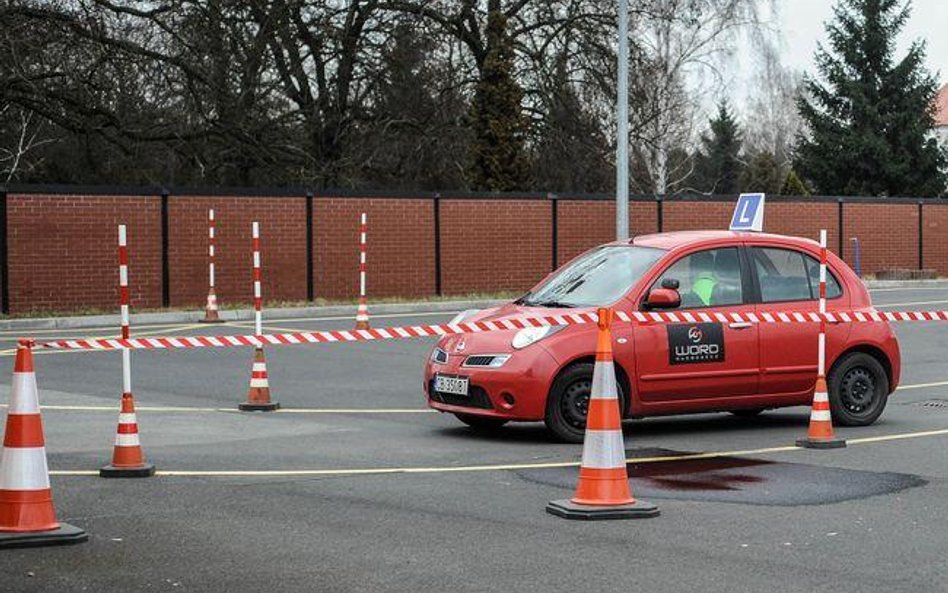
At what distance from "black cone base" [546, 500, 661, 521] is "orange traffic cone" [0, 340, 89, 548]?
2.45 metres

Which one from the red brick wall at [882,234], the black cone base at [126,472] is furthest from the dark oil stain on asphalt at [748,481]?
the red brick wall at [882,234]

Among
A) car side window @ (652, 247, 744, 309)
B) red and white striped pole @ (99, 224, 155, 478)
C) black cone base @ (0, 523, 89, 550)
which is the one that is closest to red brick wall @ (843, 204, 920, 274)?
car side window @ (652, 247, 744, 309)

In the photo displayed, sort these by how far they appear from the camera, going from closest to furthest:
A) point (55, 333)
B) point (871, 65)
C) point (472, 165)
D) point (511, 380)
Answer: point (511, 380), point (55, 333), point (472, 165), point (871, 65)

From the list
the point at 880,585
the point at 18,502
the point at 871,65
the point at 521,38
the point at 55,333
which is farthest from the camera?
the point at 871,65

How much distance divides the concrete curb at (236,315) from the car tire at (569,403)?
1422 cm

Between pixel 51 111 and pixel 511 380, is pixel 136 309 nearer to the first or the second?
pixel 51 111

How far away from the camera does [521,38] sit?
42.2 m

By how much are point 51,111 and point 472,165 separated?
36.6 feet

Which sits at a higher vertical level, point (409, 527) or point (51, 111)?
point (51, 111)

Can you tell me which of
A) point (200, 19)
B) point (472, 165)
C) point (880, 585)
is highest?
point (200, 19)

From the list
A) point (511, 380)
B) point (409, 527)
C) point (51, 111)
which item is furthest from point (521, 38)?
point (409, 527)

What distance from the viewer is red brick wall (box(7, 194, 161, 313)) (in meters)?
27.1

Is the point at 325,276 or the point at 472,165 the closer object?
the point at 325,276

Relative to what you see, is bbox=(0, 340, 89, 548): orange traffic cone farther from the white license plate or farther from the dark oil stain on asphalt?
the white license plate
